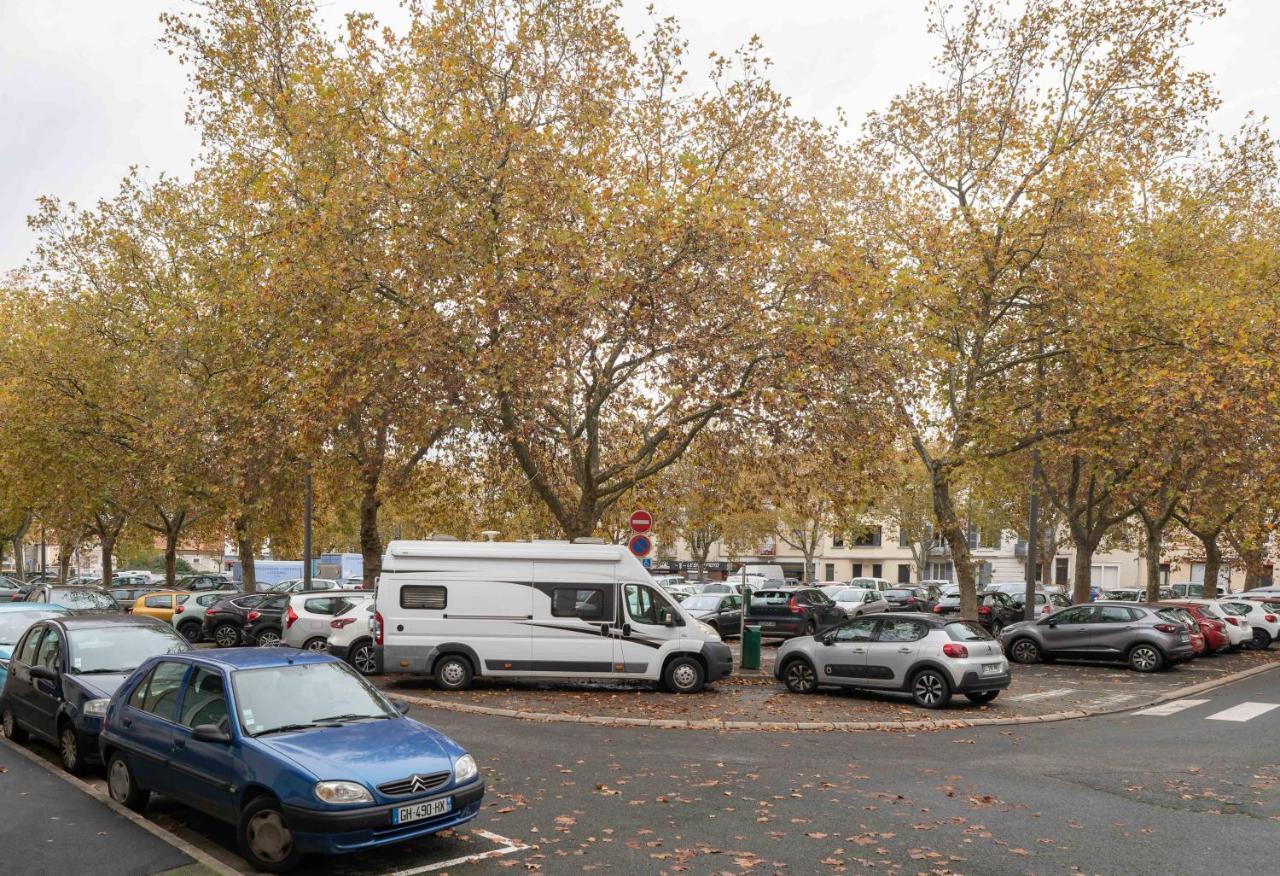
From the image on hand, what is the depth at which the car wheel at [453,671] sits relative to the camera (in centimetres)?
1727

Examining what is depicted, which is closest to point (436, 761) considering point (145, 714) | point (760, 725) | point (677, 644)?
point (145, 714)

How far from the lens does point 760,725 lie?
14148 mm

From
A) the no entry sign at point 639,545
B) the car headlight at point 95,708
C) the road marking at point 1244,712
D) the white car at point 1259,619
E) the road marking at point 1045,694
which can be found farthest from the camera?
the white car at point 1259,619

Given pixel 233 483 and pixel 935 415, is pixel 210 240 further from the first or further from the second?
pixel 935 415

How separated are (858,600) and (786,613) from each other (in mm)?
8626

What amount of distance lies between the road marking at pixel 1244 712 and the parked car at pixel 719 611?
1391cm

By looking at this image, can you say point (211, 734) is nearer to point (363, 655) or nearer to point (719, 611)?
point (363, 655)

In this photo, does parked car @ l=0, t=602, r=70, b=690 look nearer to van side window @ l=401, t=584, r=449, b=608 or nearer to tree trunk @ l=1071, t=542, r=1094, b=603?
van side window @ l=401, t=584, r=449, b=608

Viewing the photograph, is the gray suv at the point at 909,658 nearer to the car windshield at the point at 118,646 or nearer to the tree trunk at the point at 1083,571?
the car windshield at the point at 118,646

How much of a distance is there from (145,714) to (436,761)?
115 inches

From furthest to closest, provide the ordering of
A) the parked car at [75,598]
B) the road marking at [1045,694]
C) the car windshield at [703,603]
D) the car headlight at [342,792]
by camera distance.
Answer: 1. the car windshield at [703,603]
2. the parked car at [75,598]
3. the road marking at [1045,694]
4. the car headlight at [342,792]

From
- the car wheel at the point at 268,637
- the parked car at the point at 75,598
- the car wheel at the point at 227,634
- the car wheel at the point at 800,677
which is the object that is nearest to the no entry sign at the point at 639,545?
the car wheel at the point at 800,677

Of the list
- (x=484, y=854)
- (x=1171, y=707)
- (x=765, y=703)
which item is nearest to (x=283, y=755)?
(x=484, y=854)

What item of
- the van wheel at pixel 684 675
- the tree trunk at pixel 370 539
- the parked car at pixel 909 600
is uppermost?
the tree trunk at pixel 370 539
